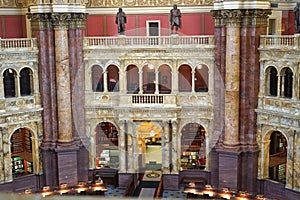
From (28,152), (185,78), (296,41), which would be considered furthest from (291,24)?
(28,152)

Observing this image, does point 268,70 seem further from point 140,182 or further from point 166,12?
point 140,182

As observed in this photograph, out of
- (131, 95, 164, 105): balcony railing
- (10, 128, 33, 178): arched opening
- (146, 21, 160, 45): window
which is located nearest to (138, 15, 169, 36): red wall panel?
(146, 21, 160, 45): window

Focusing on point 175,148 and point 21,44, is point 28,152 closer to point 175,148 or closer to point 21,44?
point 21,44

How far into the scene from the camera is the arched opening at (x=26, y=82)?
24.8 m

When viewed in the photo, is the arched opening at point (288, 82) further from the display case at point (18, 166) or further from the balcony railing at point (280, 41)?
the display case at point (18, 166)

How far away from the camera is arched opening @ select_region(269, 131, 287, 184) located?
80.5 ft

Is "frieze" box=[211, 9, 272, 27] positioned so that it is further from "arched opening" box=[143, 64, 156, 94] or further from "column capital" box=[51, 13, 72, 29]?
"column capital" box=[51, 13, 72, 29]

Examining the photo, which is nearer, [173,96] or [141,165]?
[173,96]

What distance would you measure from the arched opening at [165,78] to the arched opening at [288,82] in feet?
25.3

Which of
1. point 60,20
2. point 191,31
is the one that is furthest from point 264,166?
point 60,20

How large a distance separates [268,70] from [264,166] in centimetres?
553

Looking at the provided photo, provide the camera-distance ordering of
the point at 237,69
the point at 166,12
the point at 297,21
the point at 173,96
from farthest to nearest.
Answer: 1. the point at 166,12
2. the point at 173,96
3. the point at 237,69
4. the point at 297,21

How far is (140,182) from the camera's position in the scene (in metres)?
25.8

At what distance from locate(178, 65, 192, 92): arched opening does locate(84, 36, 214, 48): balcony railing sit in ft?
8.19
